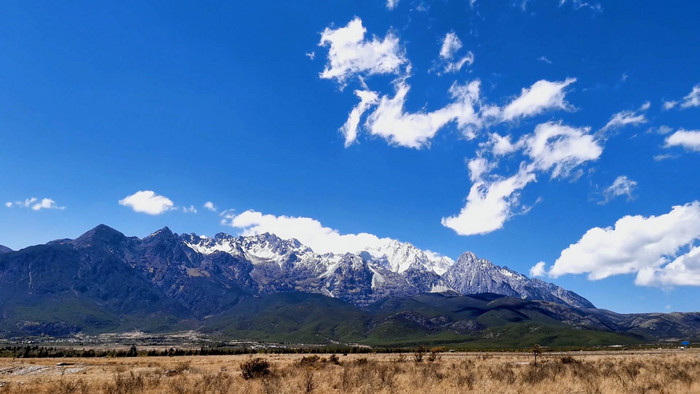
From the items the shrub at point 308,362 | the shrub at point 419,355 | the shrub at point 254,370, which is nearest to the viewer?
the shrub at point 254,370

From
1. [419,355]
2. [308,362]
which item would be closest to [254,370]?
[308,362]

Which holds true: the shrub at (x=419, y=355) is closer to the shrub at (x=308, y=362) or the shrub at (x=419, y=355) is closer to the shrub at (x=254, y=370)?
the shrub at (x=308, y=362)

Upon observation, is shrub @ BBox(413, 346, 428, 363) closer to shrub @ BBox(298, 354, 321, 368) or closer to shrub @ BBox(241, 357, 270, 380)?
shrub @ BBox(298, 354, 321, 368)

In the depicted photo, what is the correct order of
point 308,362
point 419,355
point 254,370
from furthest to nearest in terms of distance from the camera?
point 419,355, point 308,362, point 254,370

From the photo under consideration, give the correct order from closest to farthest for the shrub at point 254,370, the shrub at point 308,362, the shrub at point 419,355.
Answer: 1. the shrub at point 254,370
2. the shrub at point 308,362
3. the shrub at point 419,355

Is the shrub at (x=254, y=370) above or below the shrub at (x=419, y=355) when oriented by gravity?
above

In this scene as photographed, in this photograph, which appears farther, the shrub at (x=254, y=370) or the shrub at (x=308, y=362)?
the shrub at (x=308, y=362)

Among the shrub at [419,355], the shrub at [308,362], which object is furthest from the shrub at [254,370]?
the shrub at [419,355]

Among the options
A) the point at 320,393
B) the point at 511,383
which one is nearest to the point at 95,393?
the point at 320,393

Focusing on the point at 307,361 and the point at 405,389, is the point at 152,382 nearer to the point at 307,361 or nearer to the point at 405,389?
the point at 405,389

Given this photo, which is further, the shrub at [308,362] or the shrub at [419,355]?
the shrub at [419,355]

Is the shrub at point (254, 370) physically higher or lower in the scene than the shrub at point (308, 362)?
higher

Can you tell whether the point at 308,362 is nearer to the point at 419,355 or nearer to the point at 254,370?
the point at 254,370

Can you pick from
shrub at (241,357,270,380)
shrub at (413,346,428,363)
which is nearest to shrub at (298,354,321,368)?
shrub at (241,357,270,380)
